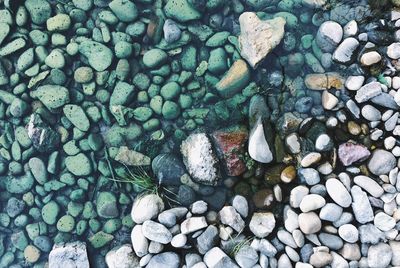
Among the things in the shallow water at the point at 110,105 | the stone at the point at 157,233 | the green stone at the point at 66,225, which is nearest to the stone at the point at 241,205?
the shallow water at the point at 110,105

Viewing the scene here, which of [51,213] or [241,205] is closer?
[241,205]

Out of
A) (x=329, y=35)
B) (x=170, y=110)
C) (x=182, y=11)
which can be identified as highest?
(x=182, y=11)

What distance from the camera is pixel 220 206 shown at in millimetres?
2998

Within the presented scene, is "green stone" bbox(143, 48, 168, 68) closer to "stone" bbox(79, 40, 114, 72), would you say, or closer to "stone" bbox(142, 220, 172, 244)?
"stone" bbox(79, 40, 114, 72)

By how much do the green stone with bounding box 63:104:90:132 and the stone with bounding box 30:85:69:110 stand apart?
0.05 m

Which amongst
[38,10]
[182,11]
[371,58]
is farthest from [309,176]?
[38,10]

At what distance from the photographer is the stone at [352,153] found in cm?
285

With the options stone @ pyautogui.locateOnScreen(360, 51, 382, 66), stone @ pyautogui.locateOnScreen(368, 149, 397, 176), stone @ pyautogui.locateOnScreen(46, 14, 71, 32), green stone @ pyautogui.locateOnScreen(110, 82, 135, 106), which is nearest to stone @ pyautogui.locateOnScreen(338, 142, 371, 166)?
stone @ pyautogui.locateOnScreen(368, 149, 397, 176)

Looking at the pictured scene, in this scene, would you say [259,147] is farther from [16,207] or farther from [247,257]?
[16,207]

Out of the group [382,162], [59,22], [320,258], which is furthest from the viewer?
[59,22]

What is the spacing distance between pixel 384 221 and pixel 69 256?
2.16 meters

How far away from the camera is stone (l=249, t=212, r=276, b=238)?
112 inches

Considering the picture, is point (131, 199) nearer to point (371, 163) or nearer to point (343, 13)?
point (371, 163)

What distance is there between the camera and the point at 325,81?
9.89 ft
